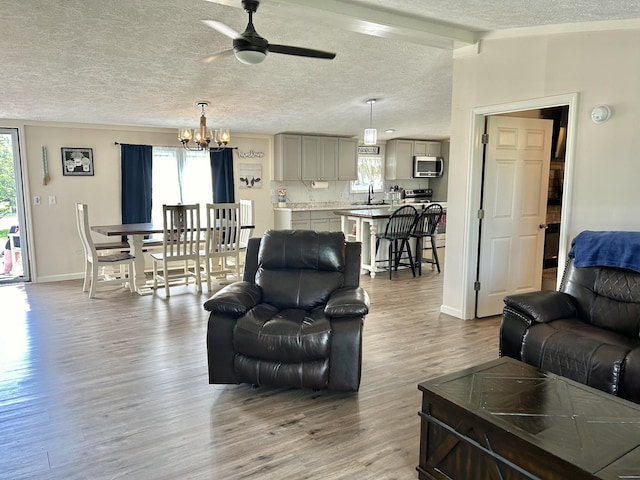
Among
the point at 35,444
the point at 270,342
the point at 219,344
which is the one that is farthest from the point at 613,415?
the point at 35,444

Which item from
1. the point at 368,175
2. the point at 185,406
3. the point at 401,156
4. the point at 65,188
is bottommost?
the point at 185,406

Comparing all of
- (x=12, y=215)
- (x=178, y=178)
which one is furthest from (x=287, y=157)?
(x=12, y=215)

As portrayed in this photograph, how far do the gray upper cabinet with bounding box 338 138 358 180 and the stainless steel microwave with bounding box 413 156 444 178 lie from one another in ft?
5.11

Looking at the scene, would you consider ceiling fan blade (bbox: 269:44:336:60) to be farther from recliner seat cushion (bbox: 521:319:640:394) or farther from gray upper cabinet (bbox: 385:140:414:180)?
gray upper cabinet (bbox: 385:140:414:180)

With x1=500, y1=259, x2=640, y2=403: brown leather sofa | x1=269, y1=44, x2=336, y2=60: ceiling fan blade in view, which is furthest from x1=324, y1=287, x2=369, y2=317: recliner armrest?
x1=269, y1=44, x2=336, y2=60: ceiling fan blade

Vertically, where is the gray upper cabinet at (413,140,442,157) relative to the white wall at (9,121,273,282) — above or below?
above

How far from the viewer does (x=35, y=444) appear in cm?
227

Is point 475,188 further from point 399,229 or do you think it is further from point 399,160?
point 399,160

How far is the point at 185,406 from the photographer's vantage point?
8.69 feet

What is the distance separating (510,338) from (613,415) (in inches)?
43.8

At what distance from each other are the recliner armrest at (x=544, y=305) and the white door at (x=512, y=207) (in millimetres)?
1383

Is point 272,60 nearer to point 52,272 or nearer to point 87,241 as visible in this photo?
point 87,241

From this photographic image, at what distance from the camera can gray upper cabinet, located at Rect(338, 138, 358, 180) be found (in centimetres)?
846

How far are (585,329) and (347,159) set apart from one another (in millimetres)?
6334
